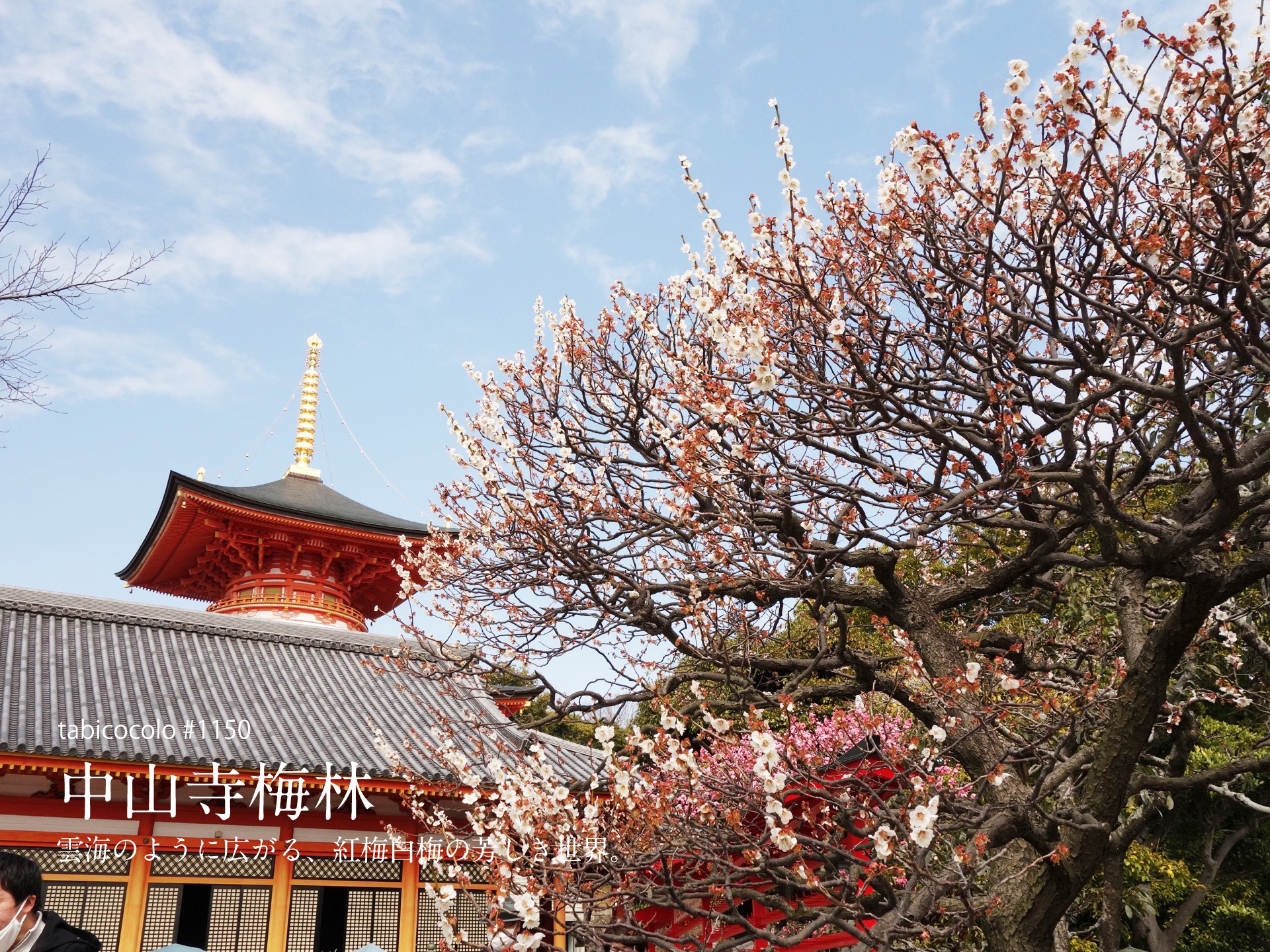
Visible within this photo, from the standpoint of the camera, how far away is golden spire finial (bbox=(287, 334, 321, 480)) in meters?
22.0

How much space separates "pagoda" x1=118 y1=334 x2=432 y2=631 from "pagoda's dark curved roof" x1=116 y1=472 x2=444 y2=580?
2 centimetres

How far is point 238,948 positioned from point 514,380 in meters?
7.72

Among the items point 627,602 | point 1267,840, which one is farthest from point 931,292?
point 1267,840

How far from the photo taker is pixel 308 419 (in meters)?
23.0

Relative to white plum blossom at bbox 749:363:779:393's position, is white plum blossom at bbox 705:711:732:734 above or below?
below

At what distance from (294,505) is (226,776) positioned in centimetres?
919

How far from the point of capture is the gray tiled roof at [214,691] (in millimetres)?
10648

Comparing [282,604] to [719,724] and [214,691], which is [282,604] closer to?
[214,691]

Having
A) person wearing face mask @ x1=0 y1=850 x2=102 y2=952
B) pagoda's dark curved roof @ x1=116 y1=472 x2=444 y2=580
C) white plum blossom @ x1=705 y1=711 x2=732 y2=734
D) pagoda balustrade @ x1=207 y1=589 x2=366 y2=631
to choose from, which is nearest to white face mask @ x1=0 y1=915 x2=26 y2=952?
person wearing face mask @ x1=0 y1=850 x2=102 y2=952

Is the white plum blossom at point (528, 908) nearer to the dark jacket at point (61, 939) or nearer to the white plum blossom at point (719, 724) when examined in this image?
the white plum blossom at point (719, 724)

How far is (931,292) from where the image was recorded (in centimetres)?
521

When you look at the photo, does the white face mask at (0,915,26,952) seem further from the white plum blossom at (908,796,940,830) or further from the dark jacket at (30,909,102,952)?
the white plum blossom at (908,796,940,830)

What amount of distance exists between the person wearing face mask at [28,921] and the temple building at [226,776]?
3.36m

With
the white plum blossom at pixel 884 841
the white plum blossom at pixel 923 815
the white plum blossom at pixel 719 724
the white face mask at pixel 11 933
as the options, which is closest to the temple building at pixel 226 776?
the white plum blossom at pixel 719 724
